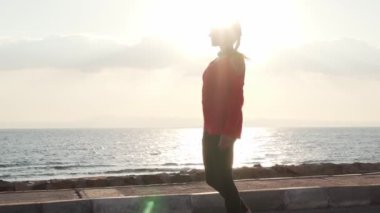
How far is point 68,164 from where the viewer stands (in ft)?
186

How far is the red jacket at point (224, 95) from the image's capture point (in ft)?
16.6

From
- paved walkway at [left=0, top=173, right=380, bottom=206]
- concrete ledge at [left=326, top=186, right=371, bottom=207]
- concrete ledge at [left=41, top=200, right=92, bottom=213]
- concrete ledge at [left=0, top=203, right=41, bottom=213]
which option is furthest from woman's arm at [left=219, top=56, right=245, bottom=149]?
concrete ledge at [left=326, top=186, right=371, bottom=207]

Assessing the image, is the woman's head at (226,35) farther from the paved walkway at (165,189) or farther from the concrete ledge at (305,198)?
the paved walkway at (165,189)

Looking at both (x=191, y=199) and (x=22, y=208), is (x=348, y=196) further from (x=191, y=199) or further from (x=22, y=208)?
(x=22, y=208)

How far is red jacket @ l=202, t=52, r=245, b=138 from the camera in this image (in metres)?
5.05

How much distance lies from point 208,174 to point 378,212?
279 centimetres

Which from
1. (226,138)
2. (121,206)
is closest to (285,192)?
(121,206)

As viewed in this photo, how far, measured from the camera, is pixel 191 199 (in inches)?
268

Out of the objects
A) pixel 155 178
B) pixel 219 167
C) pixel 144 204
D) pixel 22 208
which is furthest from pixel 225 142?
pixel 155 178

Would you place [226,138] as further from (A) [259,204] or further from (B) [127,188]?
(B) [127,188]

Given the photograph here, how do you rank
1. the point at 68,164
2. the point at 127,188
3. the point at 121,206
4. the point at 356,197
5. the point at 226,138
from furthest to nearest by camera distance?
the point at 68,164 → the point at 127,188 → the point at 356,197 → the point at 121,206 → the point at 226,138

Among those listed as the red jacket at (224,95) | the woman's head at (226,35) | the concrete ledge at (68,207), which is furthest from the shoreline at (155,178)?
the woman's head at (226,35)

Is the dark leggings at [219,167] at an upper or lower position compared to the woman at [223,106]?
lower

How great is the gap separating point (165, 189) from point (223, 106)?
126 inches
